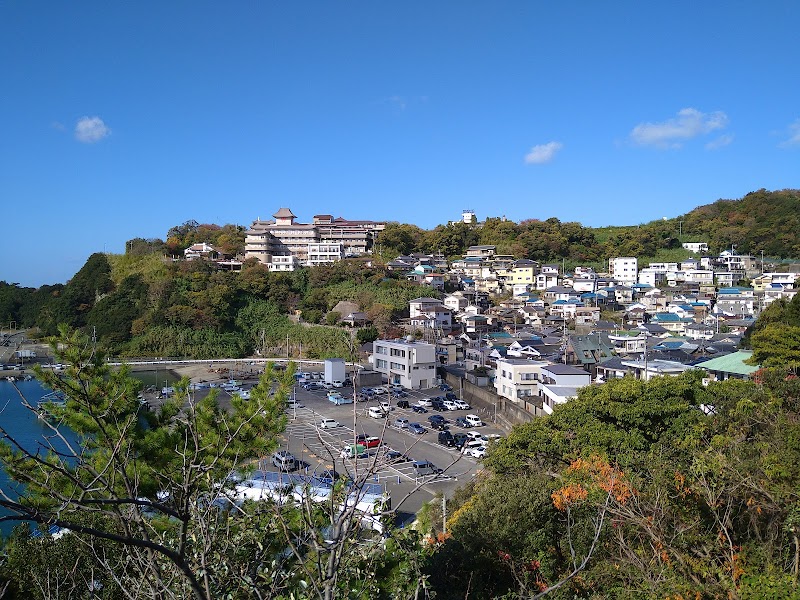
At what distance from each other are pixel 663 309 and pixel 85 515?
1132 inches

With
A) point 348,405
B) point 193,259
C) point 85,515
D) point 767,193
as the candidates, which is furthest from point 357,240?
point 85,515

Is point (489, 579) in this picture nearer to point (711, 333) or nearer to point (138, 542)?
point (138, 542)

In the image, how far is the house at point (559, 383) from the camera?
13.0 m

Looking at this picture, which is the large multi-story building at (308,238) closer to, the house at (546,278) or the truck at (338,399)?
the house at (546,278)

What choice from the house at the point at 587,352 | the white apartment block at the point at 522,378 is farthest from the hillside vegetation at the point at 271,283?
the house at the point at 587,352

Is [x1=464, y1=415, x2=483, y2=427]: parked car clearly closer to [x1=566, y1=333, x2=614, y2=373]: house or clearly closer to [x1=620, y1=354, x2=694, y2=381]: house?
[x1=620, y1=354, x2=694, y2=381]: house

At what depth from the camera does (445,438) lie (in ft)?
42.1

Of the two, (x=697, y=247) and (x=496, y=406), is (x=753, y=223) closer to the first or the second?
(x=697, y=247)

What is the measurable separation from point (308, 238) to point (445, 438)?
991 inches

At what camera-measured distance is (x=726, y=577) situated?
3350 millimetres

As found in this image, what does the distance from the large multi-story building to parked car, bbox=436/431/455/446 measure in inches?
857

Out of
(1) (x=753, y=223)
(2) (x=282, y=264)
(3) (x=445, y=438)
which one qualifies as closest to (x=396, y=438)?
(3) (x=445, y=438)

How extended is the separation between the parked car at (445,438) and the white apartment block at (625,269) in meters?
24.1

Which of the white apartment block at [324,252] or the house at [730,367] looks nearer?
the house at [730,367]
